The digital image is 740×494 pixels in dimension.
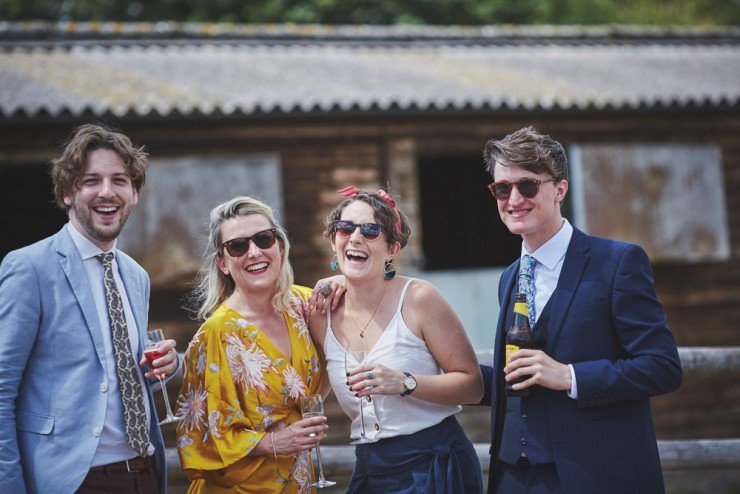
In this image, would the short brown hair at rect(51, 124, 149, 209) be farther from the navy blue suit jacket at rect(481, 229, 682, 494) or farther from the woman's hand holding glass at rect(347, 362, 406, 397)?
the navy blue suit jacket at rect(481, 229, 682, 494)

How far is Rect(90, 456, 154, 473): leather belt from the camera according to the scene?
3.22 metres

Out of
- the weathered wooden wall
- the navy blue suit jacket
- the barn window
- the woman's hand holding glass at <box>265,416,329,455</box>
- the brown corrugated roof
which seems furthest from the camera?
the barn window

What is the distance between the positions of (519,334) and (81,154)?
6.13ft

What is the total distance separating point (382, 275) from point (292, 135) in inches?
219

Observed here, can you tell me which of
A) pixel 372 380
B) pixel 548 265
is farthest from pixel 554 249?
pixel 372 380

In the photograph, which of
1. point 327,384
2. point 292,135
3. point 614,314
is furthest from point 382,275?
point 292,135

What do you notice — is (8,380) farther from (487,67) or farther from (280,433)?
(487,67)

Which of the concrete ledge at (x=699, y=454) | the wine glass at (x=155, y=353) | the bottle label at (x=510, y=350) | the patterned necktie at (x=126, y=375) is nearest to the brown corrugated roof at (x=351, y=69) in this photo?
the concrete ledge at (x=699, y=454)

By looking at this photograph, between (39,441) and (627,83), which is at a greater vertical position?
(627,83)

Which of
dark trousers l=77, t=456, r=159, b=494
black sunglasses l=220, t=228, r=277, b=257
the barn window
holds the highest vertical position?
the barn window

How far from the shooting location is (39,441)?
Answer: 3137 millimetres

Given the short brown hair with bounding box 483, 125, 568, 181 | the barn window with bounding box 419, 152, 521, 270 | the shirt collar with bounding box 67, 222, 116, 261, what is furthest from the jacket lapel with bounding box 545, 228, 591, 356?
the barn window with bounding box 419, 152, 521, 270

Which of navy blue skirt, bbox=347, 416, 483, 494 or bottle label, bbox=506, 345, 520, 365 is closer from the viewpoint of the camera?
bottle label, bbox=506, 345, 520, 365

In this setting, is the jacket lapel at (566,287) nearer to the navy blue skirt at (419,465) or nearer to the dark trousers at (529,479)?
the dark trousers at (529,479)
